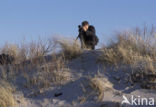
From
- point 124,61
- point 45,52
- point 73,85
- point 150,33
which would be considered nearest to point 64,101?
point 73,85

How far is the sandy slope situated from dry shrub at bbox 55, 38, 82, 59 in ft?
3.88

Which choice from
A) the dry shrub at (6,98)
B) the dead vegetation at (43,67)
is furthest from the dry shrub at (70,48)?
the dry shrub at (6,98)

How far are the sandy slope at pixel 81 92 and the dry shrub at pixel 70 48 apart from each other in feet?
3.88

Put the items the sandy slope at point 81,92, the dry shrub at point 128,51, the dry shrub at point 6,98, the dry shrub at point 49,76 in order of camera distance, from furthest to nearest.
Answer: the dry shrub at point 128,51 → the dry shrub at point 49,76 → the dry shrub at point 6,98 → the sandy slope at point 81,92

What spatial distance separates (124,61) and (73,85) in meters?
1.49

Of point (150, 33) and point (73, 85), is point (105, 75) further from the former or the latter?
point (150, 33)

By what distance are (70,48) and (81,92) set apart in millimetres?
2647

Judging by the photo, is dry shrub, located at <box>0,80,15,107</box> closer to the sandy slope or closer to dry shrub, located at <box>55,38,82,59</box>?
the sandy slope

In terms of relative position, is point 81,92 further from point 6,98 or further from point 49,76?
point 6,98

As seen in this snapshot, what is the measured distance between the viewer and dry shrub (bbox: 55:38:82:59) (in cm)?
968

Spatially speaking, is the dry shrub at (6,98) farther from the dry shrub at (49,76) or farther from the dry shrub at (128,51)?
the dry shrub at (128,51)

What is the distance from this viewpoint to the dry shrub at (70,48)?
9.68 meters

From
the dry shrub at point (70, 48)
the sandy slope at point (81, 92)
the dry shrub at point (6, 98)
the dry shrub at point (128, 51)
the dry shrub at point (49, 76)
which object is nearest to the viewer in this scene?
the sandy slope at point (81, 92)

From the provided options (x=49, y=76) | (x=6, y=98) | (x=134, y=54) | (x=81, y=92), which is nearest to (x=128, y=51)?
(x=134, y=54)
